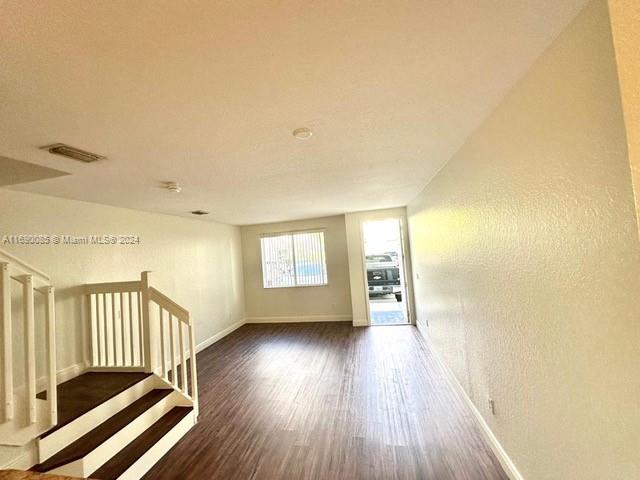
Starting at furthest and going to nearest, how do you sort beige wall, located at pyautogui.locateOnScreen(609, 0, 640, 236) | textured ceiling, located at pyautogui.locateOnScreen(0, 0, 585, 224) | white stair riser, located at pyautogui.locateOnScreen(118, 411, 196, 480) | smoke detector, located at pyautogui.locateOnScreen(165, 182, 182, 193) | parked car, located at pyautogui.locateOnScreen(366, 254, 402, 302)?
parked car, located at pyautogui.locateOnScreen(366, 254, 402, 302), smoke detector, located at pyautogui.locateOnScreen(165, 182, 182, 193), white stair riser, located at pyautogui.locateOnScreen(118, 411, 196, 480), textured ceiling, located at pyautogui.locateOnScreen(0, 0, 585, 224), beige wall, located at pyautogui.locateOnScreen(609, 0, 640, 236)

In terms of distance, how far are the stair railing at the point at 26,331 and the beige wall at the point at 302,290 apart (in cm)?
461

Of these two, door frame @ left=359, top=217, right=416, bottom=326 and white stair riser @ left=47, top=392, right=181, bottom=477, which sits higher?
door frame @ left=359, top=217, right=416, bottom=326

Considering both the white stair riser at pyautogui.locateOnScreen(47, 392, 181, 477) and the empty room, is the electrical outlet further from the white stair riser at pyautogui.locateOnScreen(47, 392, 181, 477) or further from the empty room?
the white stair riser at pyautogui.locateOnScreen(47, 392, 181, 477)

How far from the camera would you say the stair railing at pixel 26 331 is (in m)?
1.74

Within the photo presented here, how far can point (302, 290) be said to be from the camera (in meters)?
6.34

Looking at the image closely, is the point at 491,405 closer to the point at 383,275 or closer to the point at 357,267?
the point at 357,267

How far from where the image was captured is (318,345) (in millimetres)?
4672

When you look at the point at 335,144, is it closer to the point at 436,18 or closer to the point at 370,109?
the point at 370,109

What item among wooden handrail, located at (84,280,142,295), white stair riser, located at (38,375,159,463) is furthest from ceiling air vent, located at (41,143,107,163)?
white stair riser, located at (38,375,159,463)

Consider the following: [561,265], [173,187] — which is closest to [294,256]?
[173,187]

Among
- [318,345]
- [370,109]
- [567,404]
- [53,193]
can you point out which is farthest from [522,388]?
→ [53,193]

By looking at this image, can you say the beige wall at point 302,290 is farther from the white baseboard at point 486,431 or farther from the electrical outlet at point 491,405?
the electrical outlet at point 491,405

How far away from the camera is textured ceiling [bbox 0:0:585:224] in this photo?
0.89m

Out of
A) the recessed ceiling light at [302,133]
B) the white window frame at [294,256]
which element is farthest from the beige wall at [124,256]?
the recessed ceiling light at [302,133]
